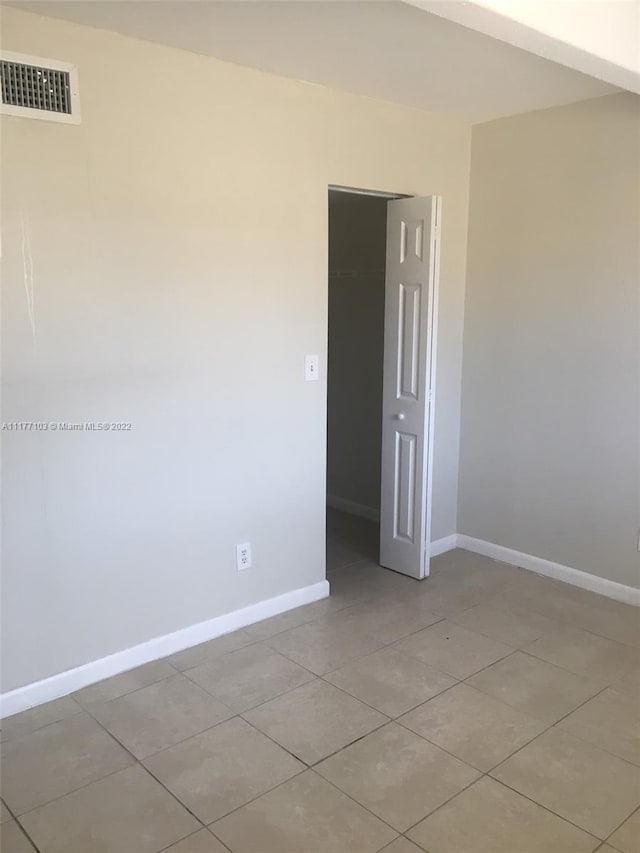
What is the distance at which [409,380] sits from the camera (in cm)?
379

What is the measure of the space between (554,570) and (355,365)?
6.65ft

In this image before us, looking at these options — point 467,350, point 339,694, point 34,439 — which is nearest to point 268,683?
point 339,694

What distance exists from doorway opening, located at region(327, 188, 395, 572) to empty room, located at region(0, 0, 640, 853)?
803 millimetres

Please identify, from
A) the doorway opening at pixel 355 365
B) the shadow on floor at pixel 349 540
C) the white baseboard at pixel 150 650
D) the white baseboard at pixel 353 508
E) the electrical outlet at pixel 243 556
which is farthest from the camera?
the white baseboard at pixel 353 508

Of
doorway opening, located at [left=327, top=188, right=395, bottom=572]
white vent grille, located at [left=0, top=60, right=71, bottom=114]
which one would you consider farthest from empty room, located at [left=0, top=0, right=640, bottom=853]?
doorway opening, located at [left=327, top=188, right=395, bottom=572]

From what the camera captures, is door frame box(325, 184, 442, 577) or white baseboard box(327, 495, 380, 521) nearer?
door frame box(325, 184, 442, 577)

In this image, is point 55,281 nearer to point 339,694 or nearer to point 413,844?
point 339,694

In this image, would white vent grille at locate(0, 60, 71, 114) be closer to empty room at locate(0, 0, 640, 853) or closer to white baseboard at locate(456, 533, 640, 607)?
empty room at locate(0, 0, 640, 853)

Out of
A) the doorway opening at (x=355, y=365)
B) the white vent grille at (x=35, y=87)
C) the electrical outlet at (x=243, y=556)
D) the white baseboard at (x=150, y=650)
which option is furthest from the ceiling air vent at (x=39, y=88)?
the doorway opening at (x=355, y=365)

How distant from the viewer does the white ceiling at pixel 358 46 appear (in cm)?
235

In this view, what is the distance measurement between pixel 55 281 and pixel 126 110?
28.2 inches

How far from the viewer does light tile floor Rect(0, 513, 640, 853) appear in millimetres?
2074

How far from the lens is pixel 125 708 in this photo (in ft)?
8.83

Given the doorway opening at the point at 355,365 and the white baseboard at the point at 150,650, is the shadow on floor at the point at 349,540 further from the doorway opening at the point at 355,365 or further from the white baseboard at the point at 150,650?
the white baseboard at the point at 150,650
